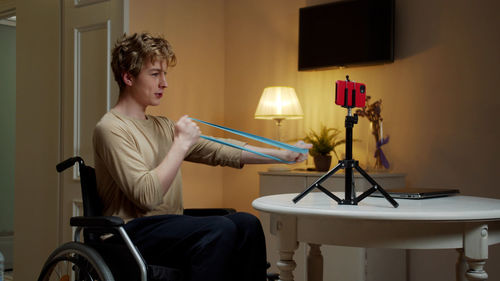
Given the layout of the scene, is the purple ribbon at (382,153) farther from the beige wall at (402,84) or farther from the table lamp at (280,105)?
the table lamp at (280,105)

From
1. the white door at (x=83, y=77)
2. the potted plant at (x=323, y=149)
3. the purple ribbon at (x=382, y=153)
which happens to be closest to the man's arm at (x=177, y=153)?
the white door at (x=83, y=77)

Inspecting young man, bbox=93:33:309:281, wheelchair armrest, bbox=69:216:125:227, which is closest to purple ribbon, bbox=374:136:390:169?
young man, bbox=93:33:309:281

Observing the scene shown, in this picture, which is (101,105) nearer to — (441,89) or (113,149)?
(113,149)

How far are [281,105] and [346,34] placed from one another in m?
0.59

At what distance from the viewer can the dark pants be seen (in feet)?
5.36

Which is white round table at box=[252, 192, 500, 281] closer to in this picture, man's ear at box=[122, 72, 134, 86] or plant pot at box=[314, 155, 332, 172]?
man's ear at box=[122, 72, 134, 86]

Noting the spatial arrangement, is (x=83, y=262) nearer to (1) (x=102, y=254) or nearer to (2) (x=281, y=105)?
(1) (x=102, y=254)

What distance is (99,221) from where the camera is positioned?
1.66 metres

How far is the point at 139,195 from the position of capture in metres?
1.75

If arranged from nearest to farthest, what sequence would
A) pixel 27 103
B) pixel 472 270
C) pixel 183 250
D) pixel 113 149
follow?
pixel 472 270 → pixel 183 250 → pixel 113 149 → pixel 27 103

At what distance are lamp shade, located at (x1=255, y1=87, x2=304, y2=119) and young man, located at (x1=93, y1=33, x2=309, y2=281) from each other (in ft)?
3.69

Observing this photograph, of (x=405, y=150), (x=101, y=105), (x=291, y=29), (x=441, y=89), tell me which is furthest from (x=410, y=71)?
(x=101, y=105)

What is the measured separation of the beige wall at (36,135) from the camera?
10.5 ft

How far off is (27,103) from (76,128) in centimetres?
51
